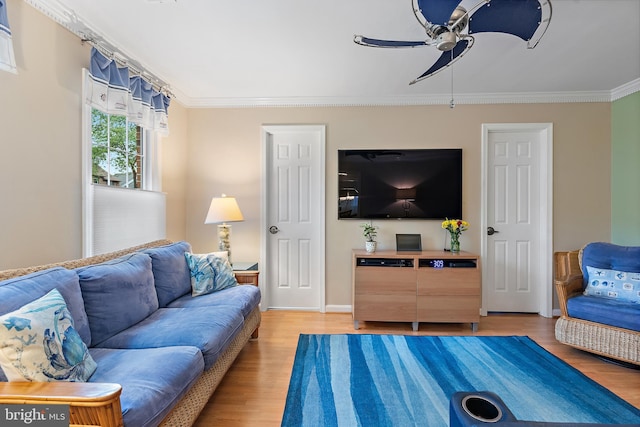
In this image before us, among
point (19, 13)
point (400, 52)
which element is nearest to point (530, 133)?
point (400, 52)

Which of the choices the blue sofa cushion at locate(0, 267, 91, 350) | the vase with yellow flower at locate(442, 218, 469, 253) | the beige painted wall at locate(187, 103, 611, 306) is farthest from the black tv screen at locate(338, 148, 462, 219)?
the blue sofa cushion at locate(0, 267, 91, 350)

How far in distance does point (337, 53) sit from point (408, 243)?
81.1 inches

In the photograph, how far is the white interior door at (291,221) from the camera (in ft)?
12.0

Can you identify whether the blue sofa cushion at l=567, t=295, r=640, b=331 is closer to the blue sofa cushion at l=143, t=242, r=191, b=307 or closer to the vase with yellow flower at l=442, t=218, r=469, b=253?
the vase with yellow flower at l=442, t=218, r=469, b=253

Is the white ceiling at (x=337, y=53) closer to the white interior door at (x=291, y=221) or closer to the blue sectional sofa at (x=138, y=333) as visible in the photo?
the white interior door at (x=291, y=221)

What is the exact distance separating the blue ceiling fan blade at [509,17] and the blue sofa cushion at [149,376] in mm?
2382

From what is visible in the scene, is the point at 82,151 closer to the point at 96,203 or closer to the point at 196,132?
the point at 96,203

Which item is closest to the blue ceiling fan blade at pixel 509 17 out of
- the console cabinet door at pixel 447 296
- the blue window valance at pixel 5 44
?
the console cabinet door at pixel 447 296

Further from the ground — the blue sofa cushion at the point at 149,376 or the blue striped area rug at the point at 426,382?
the blue sofa cushion at the point at 149,376

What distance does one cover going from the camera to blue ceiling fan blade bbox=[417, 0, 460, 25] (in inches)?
64.1

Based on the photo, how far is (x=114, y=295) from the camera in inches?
70.6

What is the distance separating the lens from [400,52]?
2520mm

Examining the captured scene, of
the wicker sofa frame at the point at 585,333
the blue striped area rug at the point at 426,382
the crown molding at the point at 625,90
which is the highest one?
the crown molding at the point at 625,90

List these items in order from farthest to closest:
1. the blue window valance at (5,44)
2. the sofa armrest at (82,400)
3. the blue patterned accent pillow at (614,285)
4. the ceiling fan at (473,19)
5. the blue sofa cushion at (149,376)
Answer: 1. the blue patterned accent pillow at (614,285)
2. the ceiling fan at (473,19)
3. the blue window valance at (5,44)
4. the blue sofa cushion at (149,376)
5. the sofa armrest at (82,400)
